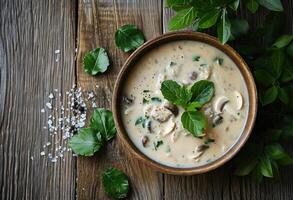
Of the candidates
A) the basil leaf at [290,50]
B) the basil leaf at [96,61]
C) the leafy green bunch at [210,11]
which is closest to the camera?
the leafy green bunch at [210,11]

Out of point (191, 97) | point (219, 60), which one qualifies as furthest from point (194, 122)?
point (219, 60)

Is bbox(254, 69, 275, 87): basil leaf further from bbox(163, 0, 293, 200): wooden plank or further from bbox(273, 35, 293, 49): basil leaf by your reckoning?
bbox(163, 0, 293, 200): wooden plank

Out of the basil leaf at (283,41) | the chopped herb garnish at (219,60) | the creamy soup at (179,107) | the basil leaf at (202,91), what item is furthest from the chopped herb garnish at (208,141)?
the basil leaf at (283,41)

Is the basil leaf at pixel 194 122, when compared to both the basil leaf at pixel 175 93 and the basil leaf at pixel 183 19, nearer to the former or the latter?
the basil leaf at pixel 175 93

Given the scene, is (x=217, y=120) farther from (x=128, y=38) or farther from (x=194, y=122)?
(x=128, y=38)

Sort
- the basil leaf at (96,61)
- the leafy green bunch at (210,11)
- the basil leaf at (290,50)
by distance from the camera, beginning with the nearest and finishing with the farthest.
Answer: the leafy green bunch at (210,11), the basil leaf at (290,50), the basil leaf at (96,61)

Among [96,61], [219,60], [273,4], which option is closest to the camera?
[273,4]

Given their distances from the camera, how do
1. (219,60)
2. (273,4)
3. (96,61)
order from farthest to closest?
(96,61), (219,60), (273,4)
